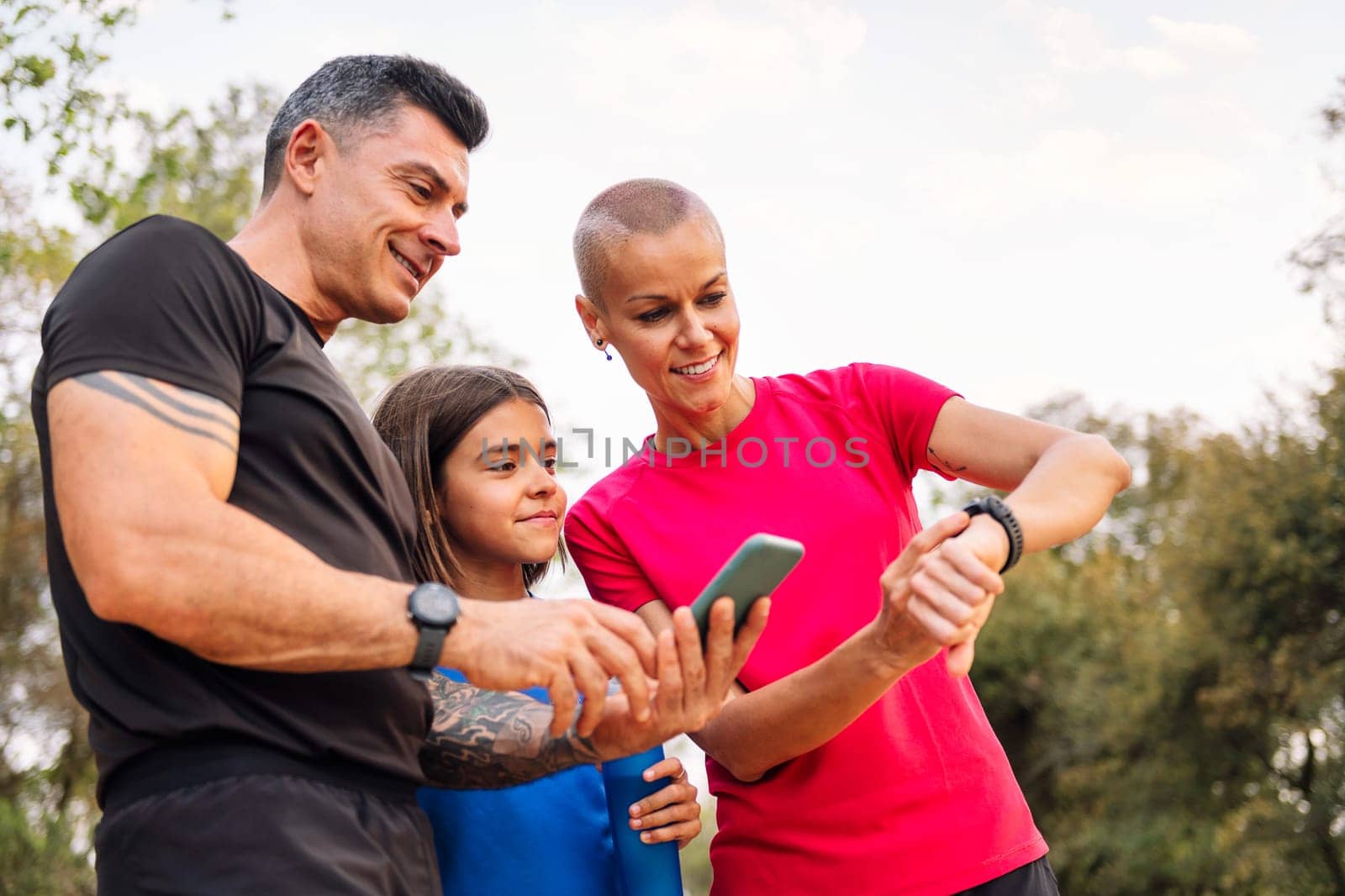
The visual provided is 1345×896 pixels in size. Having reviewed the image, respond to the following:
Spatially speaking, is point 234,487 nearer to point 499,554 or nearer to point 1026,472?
point 499,554

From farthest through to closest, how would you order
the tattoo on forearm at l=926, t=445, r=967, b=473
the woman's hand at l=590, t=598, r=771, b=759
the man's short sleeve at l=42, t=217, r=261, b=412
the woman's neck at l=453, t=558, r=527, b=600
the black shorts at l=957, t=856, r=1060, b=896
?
the woman's neck at l=453, t=558, r=527, b=600, the tattoo on forearm at l=926, t=445, r=967, b=473, the black shorts at l=957, t=856, r=1060, b=896, the woman's hand at l=590, t=598, r=771, b=759, the man's short sleeve at l=42, t=217, r=261, b=412

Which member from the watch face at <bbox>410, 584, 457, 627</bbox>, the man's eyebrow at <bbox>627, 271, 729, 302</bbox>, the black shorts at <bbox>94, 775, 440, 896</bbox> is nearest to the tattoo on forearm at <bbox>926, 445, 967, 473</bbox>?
the man's eyebrow at <bbox>627, 271, 729, 302</bbox>

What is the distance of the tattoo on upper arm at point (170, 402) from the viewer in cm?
213

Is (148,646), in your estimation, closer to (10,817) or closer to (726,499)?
(726,499)

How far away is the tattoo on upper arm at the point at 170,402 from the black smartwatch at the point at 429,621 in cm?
45

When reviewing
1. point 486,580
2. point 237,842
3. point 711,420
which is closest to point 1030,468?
point 711,420

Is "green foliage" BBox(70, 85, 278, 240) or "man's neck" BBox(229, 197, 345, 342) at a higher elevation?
"green foliage" BBox(70, 85, 278, 240)

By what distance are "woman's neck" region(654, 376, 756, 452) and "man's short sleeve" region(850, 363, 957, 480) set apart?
345 millimetres

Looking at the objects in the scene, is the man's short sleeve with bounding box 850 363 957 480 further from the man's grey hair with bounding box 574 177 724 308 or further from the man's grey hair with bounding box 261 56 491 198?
the man's grey hair with bounding box 261 56 491 198

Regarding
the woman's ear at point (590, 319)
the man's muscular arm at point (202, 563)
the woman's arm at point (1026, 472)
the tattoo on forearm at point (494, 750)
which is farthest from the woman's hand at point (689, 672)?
the woman's ear at point (590, 319)

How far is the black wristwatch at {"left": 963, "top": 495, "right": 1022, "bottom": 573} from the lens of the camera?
2.78m

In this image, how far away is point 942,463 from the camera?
338cm

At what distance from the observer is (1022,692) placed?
25.0m

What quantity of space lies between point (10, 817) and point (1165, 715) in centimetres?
1683
